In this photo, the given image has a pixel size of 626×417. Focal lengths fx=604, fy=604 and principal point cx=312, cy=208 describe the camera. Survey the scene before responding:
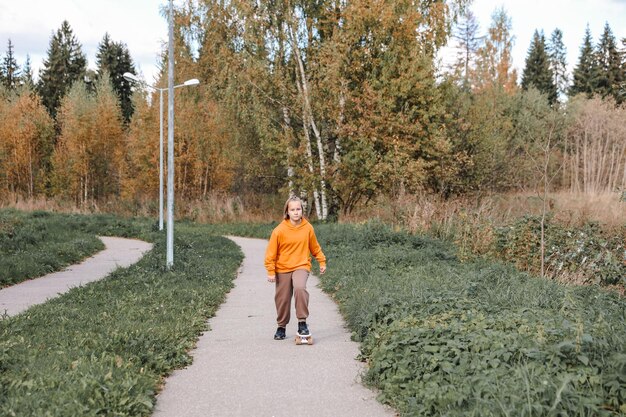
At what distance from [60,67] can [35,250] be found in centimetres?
5126

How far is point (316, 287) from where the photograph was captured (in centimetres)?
1191

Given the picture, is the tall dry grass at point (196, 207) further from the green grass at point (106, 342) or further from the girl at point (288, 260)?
the girl at point (288, 260)

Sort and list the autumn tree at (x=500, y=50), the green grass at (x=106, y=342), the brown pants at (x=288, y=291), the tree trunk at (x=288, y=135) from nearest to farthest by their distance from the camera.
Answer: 1. the green grass at (x=106, y=342)
2. the brown pants at (x=288, y=291)
3. the tree trunk at (x=288, y=135)
4. the autumn tree at (x=500, y=50)

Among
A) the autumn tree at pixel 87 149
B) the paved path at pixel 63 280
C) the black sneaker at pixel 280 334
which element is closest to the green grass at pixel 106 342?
the paved path at pixel 63 280

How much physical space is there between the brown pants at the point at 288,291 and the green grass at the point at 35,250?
7.05 meters

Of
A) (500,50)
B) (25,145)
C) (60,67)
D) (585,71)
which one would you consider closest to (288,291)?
(25,145)

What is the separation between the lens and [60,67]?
202 feet

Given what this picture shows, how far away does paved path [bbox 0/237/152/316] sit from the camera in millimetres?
9875

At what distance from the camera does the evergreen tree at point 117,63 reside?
205ft

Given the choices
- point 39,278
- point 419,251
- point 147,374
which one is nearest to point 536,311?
point 147,374

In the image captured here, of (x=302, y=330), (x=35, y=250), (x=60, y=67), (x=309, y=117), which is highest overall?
(x=60, y=67)

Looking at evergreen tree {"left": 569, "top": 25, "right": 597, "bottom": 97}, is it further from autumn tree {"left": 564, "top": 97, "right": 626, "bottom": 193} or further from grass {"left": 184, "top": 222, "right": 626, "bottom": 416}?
grass {"left": 184, "top": 222, "right": 626, "bottom": 416}

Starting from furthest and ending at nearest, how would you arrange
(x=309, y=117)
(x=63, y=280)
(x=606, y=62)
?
(x=606, y=62) → (x=309, y=117) → (x=63, y=280)

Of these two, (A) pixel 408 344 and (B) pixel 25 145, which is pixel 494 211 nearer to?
(A) pixel 408 344
